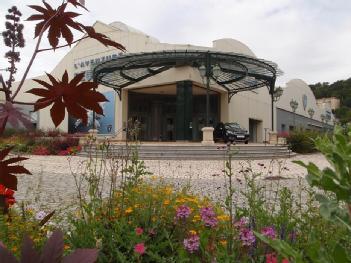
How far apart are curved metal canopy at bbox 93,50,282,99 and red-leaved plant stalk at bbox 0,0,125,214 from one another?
1635 cm

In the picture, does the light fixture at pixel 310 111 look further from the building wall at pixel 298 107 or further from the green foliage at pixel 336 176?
the green foliage at pixel 336 176

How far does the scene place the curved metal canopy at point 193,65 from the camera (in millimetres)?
20594

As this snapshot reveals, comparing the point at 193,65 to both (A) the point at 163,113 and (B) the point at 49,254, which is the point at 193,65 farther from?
(B) the point at 49,254

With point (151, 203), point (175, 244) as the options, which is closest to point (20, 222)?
point (151, 203)

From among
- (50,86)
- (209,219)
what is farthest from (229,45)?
(50,86)

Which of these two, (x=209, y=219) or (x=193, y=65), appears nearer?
(x=209, y=219)

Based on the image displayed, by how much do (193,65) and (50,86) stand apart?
24584 millimetres

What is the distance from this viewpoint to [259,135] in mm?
36094

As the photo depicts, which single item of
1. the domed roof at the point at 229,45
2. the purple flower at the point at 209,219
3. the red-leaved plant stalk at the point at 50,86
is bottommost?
the purple flower at the point at 209,219

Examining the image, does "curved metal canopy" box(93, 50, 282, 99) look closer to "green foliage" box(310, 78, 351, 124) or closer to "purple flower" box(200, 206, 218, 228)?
"purple flower" box(200, 206, 218, 228)

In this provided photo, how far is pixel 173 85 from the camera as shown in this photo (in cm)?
2692

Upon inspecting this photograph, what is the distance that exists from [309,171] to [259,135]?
36.1m

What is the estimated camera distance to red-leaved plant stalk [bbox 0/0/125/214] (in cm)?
104

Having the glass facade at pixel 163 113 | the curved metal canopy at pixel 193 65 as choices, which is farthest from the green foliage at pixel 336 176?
the glass facade at pixel 163 113
